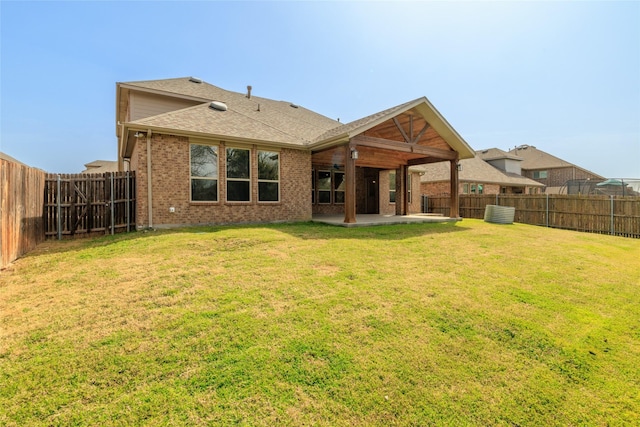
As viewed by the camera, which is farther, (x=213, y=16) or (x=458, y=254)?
(x=213, y=16)

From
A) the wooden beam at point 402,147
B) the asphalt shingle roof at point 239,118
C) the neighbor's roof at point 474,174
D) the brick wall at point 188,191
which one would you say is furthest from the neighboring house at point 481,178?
the brick wall at point 188,191

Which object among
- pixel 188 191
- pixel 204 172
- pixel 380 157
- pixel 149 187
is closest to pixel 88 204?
pixel 149 187

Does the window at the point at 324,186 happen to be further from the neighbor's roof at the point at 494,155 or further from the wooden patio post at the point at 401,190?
the neighbor's roof at the point at 494,155

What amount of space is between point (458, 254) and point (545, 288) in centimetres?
211

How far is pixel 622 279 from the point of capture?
5.64 meters

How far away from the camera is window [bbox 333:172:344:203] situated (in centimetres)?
1627

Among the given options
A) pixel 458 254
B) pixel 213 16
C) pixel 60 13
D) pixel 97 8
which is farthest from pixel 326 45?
pixel 458 254

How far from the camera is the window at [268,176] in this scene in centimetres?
1130

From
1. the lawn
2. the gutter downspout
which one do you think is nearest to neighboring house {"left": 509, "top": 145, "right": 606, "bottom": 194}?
the lawn

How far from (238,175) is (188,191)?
1.89 metres

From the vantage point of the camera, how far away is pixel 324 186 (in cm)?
1598

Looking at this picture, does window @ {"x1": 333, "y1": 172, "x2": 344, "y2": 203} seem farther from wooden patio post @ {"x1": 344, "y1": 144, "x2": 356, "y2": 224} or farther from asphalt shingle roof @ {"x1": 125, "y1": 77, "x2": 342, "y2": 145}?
wooden patio post @ {"x1": 344, "y1": 144, "x2": 356, "y2": 224}

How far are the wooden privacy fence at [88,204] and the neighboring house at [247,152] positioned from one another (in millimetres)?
928

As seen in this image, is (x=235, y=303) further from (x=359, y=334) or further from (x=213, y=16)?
(x=213, y=16)
